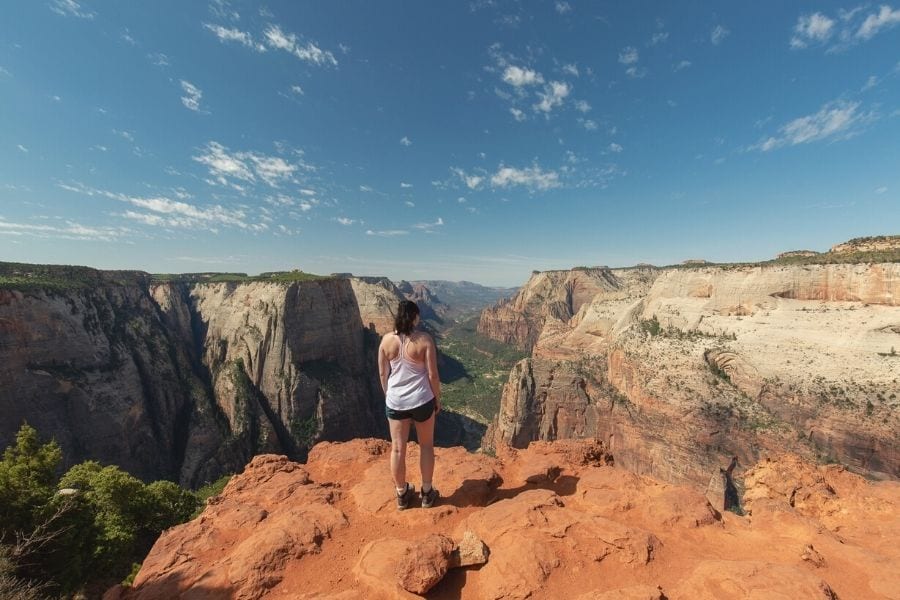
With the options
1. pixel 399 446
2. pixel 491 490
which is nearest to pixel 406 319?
pixel 399 446

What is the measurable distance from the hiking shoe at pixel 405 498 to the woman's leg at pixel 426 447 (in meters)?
0.45

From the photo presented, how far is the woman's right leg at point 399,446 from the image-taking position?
6953 mm

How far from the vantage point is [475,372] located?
14050 centimetres

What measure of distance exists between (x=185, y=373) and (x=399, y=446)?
78.6m

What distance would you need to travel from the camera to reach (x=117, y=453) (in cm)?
4947

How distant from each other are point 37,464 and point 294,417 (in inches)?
1824

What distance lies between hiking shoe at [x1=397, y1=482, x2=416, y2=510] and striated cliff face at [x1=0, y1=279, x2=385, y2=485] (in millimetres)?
58493

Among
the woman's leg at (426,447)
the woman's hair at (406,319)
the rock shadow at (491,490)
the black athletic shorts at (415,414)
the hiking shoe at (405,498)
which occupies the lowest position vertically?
the rock shadow at (491,490)

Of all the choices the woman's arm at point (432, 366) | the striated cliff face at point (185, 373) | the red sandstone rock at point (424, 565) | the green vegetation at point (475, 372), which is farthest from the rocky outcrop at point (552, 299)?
the red sandstone rock at point (424, 565)

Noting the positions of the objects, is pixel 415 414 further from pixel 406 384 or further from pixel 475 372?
pixel 475 372

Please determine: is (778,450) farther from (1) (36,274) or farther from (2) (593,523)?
(1) (36,274)

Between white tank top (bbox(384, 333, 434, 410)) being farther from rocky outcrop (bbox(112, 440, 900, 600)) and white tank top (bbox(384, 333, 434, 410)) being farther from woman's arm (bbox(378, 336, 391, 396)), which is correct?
rocky outcrop (bbox(112, 440, 900, 600))

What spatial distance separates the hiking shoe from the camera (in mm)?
7477

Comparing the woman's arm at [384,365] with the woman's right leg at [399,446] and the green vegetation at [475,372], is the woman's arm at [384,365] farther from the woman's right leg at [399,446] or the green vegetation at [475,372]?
the green vegetation at [475,372]
